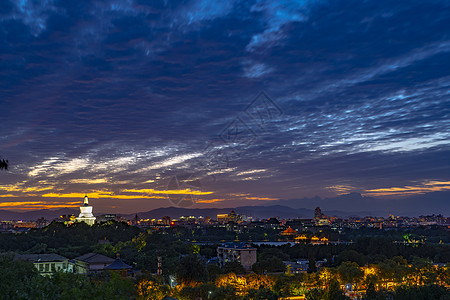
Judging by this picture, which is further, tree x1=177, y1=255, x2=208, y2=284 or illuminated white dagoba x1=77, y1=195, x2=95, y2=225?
illuminated white dagoba x1=77, y1=195, x2=95, y2=225

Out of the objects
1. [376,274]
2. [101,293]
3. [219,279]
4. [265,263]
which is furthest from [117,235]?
[101,293]

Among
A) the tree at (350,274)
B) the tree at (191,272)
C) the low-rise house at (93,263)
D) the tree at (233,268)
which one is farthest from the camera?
the low-rise house at (93,263)

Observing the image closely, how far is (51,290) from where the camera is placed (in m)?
14.8

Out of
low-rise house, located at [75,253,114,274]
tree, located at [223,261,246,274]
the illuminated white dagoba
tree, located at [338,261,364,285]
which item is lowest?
tree, located at [338,261,364,285]

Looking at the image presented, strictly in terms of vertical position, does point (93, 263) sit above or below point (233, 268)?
above

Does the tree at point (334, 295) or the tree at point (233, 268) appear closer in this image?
the tree at point (334, 295)

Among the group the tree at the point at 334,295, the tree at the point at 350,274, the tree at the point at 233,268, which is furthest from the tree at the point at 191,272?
the tree at the point at 350,274

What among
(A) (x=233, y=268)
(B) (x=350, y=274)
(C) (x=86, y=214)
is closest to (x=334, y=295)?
(B) (x=350, y=274)

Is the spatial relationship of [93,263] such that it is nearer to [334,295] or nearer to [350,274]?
[350,274]

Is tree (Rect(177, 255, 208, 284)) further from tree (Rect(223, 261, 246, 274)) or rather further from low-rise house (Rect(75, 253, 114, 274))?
low-rise house (Rect(75, 253, 114, 274))

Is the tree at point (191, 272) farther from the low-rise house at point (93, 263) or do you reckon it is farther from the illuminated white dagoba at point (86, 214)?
the illuminated white dagoba at point (86, 214)

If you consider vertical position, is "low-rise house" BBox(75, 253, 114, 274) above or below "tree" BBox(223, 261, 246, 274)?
above

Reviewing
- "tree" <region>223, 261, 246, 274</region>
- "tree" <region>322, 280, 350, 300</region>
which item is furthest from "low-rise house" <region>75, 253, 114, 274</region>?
"tree" <region>322, 280, 350, 300</region>

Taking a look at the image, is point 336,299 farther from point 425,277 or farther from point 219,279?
point 425,277
